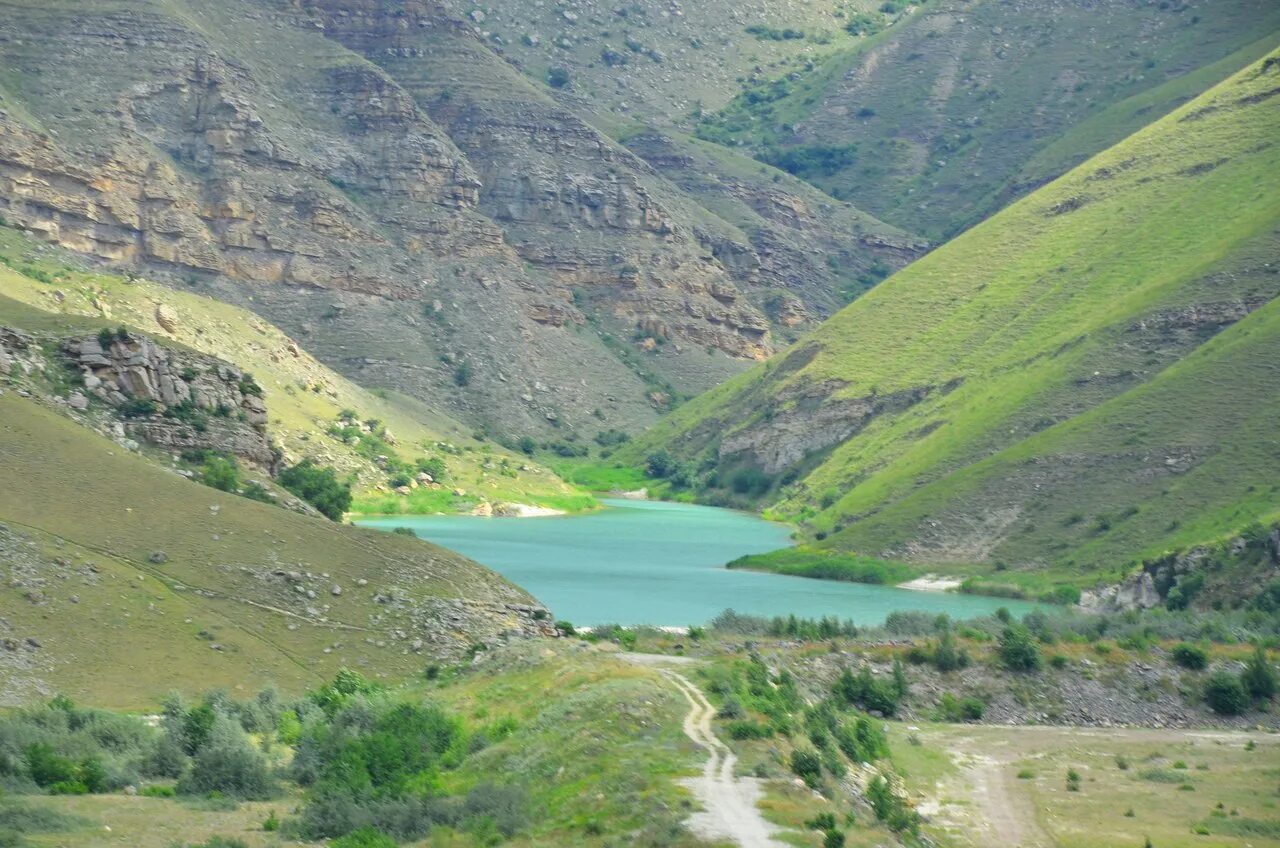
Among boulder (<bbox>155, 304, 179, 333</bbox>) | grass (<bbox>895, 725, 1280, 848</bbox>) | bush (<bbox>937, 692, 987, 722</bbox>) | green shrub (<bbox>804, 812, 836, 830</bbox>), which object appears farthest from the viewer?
boulder (<bbox>155, 304, 179, 333</bbox>)

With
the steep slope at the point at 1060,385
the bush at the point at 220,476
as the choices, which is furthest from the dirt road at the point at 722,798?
the steep slope at the point at 1060,385

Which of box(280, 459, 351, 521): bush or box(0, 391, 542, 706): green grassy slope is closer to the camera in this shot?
box(0, 391, 542, 706): green grassy slope

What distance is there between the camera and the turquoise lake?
85.6 meters

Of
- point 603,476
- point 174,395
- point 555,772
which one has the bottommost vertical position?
point 555,772

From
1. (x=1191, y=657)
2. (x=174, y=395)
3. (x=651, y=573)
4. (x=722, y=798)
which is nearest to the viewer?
(x=722, y=798)

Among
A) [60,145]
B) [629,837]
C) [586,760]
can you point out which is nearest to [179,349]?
[586,760]

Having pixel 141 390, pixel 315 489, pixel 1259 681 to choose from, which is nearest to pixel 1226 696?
pixel 1259 681

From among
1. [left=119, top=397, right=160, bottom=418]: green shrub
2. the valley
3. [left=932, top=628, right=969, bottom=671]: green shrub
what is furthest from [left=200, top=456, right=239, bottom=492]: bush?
[left=932, top=628, right=969, bottom=671]: green shrub

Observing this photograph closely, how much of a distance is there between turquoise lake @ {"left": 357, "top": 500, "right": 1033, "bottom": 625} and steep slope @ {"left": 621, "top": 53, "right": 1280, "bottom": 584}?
24.3 ft

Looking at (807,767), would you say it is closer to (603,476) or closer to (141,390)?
(141,390)

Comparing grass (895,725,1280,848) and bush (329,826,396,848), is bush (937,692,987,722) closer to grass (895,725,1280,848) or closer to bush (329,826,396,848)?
grass (895,725,1280,848)

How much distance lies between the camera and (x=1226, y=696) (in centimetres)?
6138

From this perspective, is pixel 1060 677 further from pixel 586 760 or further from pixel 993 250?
pixel 993 250

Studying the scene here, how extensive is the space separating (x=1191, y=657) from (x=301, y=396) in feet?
288
